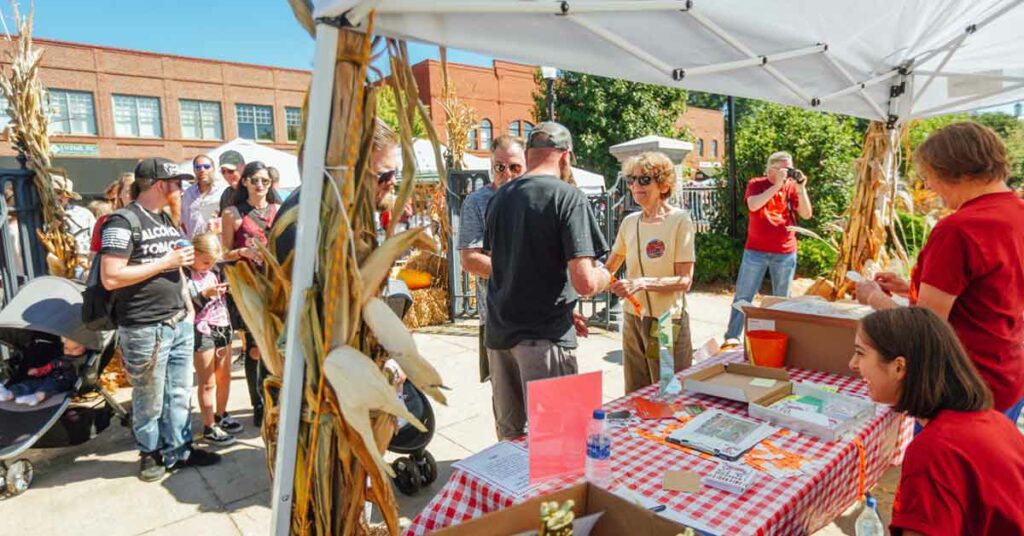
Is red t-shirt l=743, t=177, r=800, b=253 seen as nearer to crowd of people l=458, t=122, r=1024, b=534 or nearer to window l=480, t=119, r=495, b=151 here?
crowd of people l=458, t=122, r=1024, b=534

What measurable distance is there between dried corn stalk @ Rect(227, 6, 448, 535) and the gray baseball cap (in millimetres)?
1361

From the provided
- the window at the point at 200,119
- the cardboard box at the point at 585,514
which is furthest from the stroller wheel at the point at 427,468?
the window at the point at 200,119

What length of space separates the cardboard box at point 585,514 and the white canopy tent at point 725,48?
1.35 ft

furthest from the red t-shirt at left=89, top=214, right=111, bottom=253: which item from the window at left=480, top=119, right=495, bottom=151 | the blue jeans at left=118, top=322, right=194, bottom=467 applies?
the window at left=480, top=119, right=495, bottom=151

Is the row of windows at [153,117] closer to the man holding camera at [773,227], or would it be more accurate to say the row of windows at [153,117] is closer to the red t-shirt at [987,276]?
the man holding camera at [773,227]

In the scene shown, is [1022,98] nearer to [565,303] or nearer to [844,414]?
[844,414]

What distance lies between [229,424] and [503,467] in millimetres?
3196

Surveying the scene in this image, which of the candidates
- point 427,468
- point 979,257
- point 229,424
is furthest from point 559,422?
point 229,424

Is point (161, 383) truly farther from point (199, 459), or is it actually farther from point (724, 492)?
point (724, 492)

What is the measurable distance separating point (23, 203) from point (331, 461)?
4.99 metres

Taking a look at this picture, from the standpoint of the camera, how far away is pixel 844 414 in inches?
80.2

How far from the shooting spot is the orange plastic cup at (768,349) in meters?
Result: 2.70

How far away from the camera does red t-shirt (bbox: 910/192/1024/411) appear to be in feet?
6.11

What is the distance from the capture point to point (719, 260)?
9.40 metres
